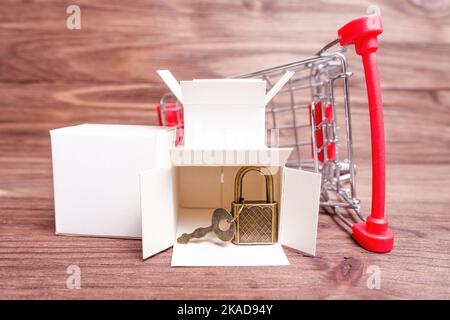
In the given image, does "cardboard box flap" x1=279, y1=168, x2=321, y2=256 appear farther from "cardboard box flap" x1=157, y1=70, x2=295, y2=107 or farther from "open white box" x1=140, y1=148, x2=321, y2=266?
"cardboard box flap" x1=157, y1=70, x2=295, y2=107

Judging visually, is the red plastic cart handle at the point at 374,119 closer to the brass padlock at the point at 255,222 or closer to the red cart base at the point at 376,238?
the red cart base at the point at 376,238

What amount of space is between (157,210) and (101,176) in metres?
0.13

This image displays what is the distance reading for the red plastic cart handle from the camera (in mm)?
607

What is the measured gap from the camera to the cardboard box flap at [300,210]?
2.04 ft

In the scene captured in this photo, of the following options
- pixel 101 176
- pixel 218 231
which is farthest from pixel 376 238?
pixel 101 176

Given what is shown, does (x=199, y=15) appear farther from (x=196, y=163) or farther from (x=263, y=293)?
(x=263, y=293)

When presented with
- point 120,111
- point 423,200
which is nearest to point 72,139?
point 120,111

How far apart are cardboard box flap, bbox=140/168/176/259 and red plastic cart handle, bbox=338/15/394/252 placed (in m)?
0.34

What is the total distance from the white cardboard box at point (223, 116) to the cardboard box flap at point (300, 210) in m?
0.09

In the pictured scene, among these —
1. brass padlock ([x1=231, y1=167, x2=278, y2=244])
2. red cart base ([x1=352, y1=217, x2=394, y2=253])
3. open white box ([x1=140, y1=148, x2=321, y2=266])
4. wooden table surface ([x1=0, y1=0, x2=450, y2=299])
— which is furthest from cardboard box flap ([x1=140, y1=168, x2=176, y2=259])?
wooden table surface ([x1=0, y1=0, x2=450, y2=299])

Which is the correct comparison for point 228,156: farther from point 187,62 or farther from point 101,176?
point 187,62

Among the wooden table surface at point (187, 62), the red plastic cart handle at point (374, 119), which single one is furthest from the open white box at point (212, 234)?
the wooden table surface at point (187, 62)

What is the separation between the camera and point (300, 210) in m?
0.65

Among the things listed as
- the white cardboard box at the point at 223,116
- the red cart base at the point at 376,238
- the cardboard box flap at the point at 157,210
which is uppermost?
the white cardboard box at the point at 223,116
